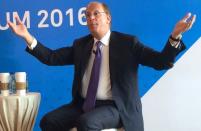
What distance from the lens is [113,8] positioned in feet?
9.21

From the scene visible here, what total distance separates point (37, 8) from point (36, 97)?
30.9 inches

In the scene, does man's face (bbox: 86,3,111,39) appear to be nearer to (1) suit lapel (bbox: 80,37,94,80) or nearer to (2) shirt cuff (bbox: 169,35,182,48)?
(1) suit lapel (bbox: 80,37,94,80)

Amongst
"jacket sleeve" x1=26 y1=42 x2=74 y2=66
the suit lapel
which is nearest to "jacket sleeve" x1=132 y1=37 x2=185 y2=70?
the suit lapel

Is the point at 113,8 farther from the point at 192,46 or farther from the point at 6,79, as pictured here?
the point at 6,79

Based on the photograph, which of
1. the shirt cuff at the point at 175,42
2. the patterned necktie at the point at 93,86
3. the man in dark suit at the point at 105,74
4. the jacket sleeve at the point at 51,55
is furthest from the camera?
the jacket sleeve at the point at 51,55

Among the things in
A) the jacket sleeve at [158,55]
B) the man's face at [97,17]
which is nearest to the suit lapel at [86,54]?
the man's face at [97,17]

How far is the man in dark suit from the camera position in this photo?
2.16 meters

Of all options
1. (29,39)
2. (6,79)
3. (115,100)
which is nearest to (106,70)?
(115,100)

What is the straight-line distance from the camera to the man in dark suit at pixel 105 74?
216 centimetres

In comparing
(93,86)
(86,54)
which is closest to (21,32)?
(86,54)

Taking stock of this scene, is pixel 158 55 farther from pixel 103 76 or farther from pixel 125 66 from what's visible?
pixel 103 76

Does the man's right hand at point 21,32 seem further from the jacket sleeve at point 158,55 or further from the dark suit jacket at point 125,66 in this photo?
the jacket sleeve at point 158,55

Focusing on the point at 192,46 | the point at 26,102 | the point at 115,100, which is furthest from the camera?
the point at 192,46

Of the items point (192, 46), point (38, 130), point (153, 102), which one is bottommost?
point (38, 130)
